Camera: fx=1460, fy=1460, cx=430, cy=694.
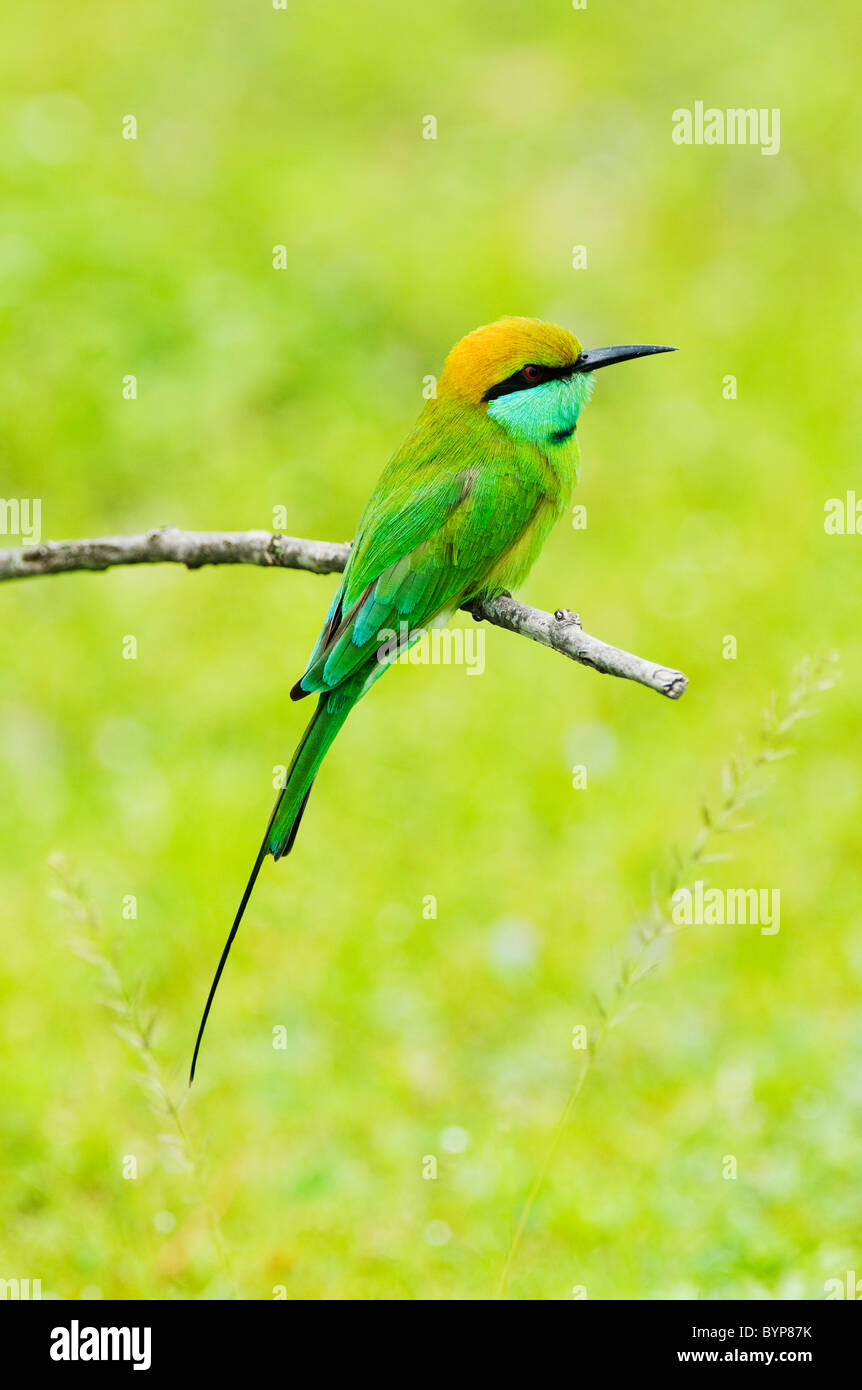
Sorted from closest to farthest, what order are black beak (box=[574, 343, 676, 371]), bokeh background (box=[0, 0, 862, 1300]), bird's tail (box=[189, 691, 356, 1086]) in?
bird's tail (box=[189, 691, 356, 1086]), black beak (box=[574, 343, 676, 371]), bokeh background (box=[0, 0, 862, 1300])

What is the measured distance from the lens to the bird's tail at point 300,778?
2226 mm

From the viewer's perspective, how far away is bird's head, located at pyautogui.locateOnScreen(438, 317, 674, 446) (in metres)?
2.78

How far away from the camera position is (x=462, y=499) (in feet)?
9.65

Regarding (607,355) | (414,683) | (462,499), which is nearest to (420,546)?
(462,499)

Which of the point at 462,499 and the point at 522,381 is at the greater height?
the point at 522,381

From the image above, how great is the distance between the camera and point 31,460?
7.14 metres

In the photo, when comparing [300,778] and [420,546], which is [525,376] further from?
[300,778]

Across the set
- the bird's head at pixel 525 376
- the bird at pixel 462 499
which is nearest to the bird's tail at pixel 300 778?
the bird at pixel 462 499

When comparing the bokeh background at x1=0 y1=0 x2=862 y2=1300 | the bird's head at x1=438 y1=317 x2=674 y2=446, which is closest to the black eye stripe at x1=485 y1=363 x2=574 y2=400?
→ the bird's head at x1=438 y1=317 x2=674 y2=446

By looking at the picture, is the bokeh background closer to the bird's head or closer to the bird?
the bird

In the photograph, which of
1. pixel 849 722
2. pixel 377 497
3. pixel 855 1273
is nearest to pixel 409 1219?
pixel 855 1273

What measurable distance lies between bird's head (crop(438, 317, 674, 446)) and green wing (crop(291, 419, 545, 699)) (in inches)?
3.5

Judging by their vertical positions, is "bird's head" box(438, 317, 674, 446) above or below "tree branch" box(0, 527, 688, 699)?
above

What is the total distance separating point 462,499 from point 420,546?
17cm
